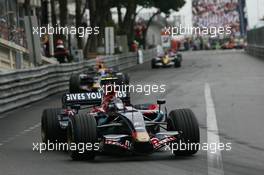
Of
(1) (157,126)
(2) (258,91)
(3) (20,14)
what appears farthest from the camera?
(3) (20,14)

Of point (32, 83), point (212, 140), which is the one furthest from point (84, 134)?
point (32, 83)

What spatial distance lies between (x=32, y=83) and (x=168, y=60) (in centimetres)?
2244

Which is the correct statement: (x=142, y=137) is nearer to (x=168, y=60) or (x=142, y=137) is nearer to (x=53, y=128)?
(x=53, y=128)

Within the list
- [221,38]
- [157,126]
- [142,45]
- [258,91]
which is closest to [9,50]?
[258,91]

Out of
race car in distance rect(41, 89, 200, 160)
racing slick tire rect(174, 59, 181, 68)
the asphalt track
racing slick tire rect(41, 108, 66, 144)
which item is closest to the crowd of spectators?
racing slick tire rect(174, 59, 181, 68)

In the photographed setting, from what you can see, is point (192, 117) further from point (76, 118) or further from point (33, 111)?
point (33, 111)

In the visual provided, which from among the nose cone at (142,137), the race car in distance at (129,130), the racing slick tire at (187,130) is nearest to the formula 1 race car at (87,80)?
the race car in distance at (129,130)

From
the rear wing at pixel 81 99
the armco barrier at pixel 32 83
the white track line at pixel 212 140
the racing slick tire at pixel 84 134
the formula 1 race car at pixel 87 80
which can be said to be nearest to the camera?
the white track line at pixel 212 140

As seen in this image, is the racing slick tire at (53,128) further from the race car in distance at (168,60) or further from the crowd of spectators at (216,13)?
the crowd of spectators at (216,13)

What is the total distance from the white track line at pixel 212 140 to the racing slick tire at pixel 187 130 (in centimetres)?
26

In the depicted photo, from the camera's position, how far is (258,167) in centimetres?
987

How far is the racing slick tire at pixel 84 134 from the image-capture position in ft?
34.8

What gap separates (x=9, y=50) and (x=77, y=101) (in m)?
23.0

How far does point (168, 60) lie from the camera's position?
4584cm
